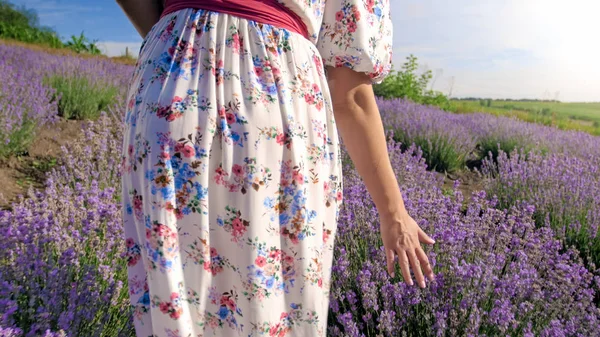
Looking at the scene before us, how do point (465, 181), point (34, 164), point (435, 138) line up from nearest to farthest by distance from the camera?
point (34, 164)
point (465, 181)
point (435, 138)

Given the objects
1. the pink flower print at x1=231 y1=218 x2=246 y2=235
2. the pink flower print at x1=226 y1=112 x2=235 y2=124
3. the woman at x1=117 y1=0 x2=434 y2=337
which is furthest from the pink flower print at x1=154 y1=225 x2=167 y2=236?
the pink flower print at x1=226 y1=112 x2=235 y2=124

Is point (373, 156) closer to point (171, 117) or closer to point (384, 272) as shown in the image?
point (171, 117)

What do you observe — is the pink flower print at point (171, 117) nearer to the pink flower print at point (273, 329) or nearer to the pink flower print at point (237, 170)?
the pink flower print at point (237, 170)

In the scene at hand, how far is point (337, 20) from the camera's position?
121cm

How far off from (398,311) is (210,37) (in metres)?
1.43

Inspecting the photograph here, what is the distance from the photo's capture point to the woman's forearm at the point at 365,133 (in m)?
1.20

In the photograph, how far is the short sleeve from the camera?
46.9 inches

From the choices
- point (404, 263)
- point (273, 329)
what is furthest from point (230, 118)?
point (404, 263)

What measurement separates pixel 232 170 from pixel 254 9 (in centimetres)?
34

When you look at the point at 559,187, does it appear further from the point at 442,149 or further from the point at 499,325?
the point at 499,325

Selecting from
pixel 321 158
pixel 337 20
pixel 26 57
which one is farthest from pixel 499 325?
pixel 26 57

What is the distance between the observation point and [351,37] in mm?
1188

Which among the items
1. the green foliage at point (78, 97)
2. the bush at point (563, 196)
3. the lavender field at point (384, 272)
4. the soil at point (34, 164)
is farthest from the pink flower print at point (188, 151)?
the green foliage at point (78, 97)

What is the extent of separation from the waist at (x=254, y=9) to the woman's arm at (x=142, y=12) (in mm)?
301
